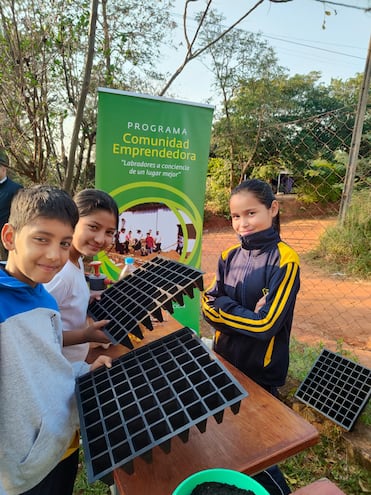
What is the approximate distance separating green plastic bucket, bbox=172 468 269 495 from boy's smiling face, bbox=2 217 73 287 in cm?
63

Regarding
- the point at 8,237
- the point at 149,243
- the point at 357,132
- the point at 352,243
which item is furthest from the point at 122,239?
the point at 352,243

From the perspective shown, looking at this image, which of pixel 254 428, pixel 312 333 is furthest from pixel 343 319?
pixel 254 428

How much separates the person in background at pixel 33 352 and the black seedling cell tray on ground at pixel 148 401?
109 mm

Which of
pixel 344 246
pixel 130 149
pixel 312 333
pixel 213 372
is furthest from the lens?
pixel 344 246

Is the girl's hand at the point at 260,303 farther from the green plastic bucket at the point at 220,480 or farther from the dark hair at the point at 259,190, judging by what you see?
the green plastic bucket at the point at 220,480

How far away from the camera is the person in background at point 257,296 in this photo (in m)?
1.37

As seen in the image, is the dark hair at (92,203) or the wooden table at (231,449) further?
the dark hair at (92,203)

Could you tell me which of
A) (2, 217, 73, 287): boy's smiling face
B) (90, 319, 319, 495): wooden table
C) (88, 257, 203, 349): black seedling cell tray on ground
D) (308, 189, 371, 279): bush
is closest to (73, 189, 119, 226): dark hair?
(88, 257, 203, 349): black seedling cell tray on ground

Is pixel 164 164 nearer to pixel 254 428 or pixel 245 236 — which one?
pixel 245 236

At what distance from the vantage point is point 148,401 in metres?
0.79

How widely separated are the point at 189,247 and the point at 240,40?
11838 mm

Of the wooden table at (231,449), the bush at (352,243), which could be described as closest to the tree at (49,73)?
the wooden table at (231,449)

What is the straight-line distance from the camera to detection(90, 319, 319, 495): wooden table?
0.75 m

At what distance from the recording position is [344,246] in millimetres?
6590
